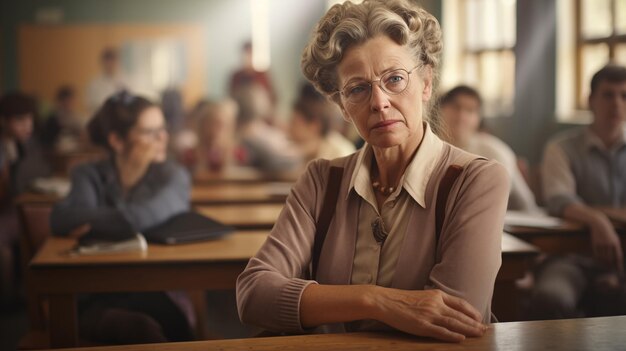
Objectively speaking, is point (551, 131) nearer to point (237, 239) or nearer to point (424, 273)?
point (237, 239)

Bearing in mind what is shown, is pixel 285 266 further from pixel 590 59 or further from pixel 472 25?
pixel 472 25

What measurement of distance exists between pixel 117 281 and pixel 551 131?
486 cm

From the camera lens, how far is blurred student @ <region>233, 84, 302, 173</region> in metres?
6.23

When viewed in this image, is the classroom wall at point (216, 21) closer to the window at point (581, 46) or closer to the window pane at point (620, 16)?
the window at point (581, 46)

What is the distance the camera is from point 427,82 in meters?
1.98

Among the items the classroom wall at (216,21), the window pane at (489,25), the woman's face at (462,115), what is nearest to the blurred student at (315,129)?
the woman's face at (462,115)

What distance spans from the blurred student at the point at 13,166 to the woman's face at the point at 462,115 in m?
2.79

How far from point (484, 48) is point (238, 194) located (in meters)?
4.51

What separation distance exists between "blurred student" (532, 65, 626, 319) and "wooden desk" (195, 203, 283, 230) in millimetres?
1220

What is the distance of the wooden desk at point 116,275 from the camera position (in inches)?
98.0

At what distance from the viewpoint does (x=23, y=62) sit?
42.4 feet

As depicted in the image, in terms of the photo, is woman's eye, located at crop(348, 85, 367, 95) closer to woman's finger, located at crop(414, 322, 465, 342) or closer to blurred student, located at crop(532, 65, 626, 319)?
woman's finger, located at crop(414, 322, 465, 342)

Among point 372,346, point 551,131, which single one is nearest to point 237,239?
point 372,346

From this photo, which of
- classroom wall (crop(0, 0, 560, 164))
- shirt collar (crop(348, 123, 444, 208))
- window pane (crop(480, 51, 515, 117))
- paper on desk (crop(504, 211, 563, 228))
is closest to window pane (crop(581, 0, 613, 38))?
window pane (crop(480, 51, 515, 117))
